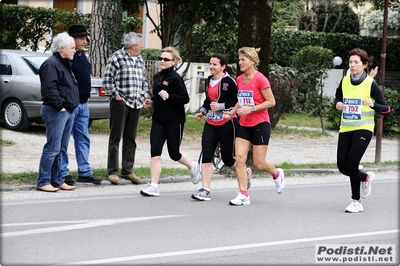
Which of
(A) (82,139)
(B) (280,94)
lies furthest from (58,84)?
(B) (280,94)

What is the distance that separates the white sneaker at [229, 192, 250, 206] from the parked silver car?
673cm

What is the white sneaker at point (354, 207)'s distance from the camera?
10219 millimetres

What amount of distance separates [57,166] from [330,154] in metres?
7.48

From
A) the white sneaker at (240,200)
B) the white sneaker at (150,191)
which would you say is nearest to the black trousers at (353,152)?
the white sneaker at (240,200)

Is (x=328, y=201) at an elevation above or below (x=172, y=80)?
below

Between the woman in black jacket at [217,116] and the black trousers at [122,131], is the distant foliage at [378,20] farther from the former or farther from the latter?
the woman in black jacket at [217,116]

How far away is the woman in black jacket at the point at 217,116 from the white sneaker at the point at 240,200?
0.44 m

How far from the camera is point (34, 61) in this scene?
16812 mm

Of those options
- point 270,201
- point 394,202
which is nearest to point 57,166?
point 270,201

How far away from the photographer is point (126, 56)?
11.6 meters

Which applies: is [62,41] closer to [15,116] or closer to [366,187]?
[366,187]

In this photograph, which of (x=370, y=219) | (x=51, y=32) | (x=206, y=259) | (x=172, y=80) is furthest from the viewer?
(x=51, y=32)

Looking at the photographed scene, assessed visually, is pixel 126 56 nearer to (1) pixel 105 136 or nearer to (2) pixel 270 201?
(2) pixel 270 201

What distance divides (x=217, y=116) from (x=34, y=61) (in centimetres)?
724
